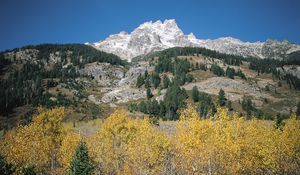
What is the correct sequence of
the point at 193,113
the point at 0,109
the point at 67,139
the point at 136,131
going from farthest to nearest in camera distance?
the point at 0,109 < the point at 136,131 < the point at 67,139 < the point at 193,113

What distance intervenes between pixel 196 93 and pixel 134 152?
513 ft

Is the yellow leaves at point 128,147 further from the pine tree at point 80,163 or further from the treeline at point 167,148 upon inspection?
the pine tree at point 80,163

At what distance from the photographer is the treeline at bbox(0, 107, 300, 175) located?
38.8 metres

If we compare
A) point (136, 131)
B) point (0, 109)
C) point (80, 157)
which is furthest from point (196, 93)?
point (80, 157)

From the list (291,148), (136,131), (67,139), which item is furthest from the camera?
(136,131)

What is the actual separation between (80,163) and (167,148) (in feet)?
44.3

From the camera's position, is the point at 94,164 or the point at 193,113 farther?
the point at 94,164

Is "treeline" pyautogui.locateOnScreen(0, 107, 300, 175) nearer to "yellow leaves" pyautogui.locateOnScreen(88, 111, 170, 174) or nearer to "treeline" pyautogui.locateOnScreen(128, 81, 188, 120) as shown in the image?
"yellow leaves" pyautogui.locateOnScreen(88, 111, 170, 174)

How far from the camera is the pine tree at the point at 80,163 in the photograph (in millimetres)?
45000

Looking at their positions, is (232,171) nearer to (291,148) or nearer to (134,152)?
(291,148)

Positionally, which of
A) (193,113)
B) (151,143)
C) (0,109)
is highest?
(193,113)

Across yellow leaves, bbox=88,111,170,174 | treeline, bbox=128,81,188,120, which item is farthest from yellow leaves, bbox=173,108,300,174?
treeline, bbox=128,81,188,120

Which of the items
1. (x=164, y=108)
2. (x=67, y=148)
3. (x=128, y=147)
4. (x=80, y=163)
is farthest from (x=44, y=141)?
(x=164, y=108)

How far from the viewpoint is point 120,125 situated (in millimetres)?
57219
